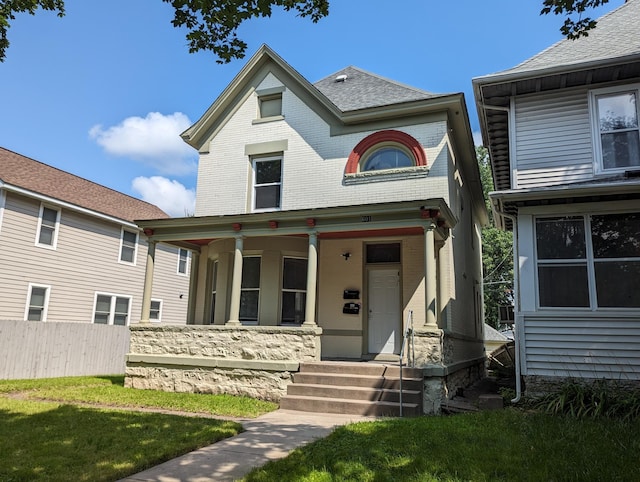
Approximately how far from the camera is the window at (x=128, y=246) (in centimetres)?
1903

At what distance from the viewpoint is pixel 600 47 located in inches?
375

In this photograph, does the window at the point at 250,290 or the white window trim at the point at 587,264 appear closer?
the white window trim at the point at 587,264

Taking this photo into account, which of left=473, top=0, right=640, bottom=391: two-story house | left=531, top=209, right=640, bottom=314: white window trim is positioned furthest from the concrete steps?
left=531, top=209, right=640, bottom=314: white window trim

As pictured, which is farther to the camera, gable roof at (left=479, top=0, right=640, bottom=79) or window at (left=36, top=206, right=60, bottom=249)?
window at (left=36, top=206, right=60, bottom=249)

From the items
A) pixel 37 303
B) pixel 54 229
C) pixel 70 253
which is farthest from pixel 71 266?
pixel 37 303

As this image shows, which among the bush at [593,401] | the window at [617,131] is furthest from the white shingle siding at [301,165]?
the bush at [593,401]

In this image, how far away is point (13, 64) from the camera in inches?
301

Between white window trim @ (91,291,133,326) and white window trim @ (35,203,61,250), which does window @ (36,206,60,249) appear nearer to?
white window trim @ (35,203,61,250)

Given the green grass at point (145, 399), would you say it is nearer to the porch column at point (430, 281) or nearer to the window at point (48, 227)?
the porch column at point (430, 281)

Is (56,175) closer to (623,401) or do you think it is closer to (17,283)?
(17,283)

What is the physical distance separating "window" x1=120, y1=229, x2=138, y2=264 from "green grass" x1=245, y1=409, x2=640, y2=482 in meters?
15.2

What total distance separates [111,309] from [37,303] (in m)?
3.12

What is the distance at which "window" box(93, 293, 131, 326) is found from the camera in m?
17.8

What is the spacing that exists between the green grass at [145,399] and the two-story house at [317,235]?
0.52 meters
